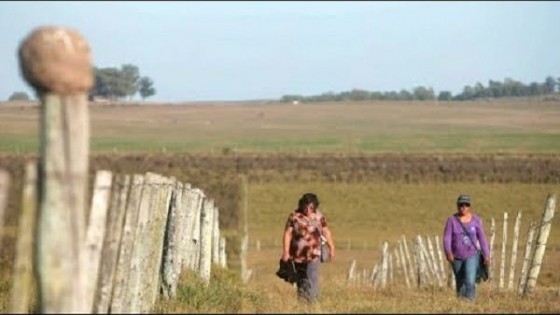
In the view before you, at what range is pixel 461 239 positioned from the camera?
15.7 metres

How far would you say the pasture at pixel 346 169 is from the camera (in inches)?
602

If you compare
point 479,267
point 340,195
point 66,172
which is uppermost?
point 66,172

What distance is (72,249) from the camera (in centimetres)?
785

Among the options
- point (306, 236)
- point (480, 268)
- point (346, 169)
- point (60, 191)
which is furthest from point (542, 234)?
point (346, 169)

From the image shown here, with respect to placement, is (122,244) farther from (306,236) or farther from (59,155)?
(306,236)

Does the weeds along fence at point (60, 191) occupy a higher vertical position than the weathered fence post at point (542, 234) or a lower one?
higher

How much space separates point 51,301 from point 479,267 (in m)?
8.89

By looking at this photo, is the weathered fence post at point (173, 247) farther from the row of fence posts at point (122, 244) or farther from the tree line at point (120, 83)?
the tree line at point (120, 83)

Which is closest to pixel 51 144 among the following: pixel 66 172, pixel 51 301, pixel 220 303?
pixel 66 172

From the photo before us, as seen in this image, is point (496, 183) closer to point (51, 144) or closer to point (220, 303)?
point (220, 303)

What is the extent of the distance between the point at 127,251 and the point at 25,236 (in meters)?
2.19

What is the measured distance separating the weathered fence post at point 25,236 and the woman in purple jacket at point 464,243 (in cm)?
798

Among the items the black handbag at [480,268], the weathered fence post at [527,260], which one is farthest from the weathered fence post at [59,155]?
the weathered fence post at [527,260]

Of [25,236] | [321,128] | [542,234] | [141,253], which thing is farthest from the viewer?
[321,128]
